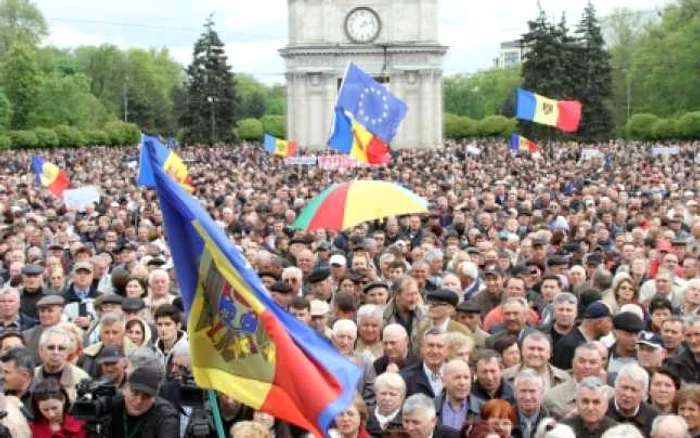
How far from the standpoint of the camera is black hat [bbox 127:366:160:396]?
7.70m

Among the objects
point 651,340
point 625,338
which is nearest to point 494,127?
point 625,338

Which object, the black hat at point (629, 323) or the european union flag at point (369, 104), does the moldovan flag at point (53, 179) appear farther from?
the black hat at point (629, 323)

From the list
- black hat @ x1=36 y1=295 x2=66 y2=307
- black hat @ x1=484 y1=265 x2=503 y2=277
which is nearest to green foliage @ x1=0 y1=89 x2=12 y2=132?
black hat @ x1=484 y1=265 x2=503 y2=277

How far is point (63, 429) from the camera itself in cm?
790

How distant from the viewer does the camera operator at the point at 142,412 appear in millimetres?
7695

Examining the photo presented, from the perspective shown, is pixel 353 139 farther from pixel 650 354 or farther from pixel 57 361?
pixel 57 361

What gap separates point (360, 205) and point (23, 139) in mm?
58053

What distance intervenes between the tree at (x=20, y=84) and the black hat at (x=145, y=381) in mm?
73126

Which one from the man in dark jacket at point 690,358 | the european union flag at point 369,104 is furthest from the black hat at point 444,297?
the european union flag at point 369,104

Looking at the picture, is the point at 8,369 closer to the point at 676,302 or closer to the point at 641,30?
the point at 676,302

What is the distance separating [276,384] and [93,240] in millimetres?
13438

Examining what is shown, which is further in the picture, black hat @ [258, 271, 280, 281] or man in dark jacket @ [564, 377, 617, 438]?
black hat @ [258, 271, 280, 281]

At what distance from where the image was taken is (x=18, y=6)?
111188mm

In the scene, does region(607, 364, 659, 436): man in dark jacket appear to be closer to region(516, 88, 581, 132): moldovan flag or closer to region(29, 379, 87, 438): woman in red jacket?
region(29, 379, 87, 438): woman in red jacket
